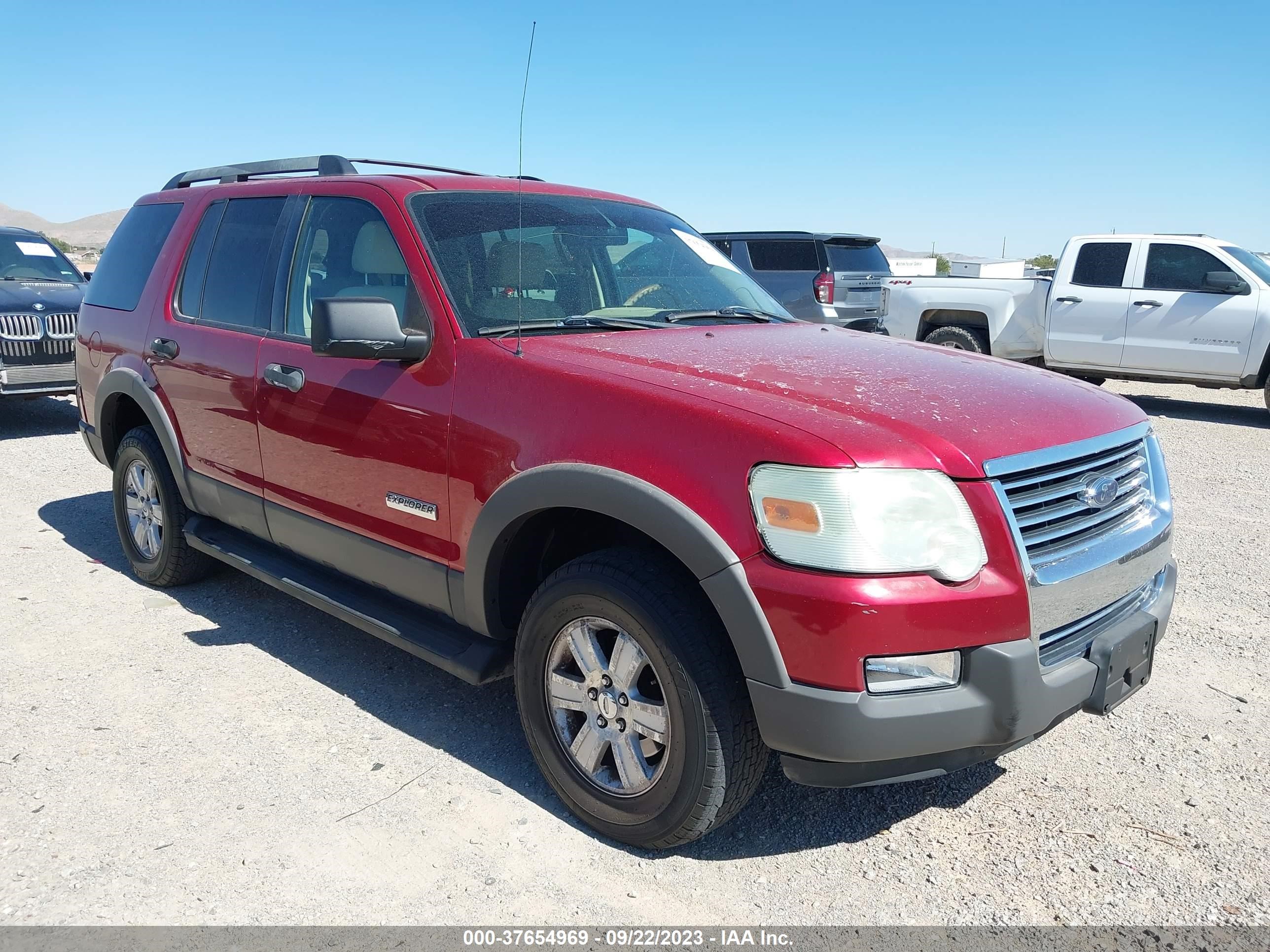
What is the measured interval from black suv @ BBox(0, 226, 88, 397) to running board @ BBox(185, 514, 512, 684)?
17.0 ft

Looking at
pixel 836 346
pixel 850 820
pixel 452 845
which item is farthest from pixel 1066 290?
pixel 452 845

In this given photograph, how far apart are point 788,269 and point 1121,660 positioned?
1076cm

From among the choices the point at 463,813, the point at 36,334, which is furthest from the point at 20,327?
the point at 463,813

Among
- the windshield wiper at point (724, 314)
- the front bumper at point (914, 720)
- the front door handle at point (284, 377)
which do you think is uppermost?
the windshield wiper at point (724, 314)

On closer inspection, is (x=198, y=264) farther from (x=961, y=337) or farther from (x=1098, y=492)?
(x=961, y=337)

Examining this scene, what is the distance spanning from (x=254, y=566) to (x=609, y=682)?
2.00 m

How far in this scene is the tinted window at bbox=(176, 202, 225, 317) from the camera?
4422mm

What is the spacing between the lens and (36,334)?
8.91 meters

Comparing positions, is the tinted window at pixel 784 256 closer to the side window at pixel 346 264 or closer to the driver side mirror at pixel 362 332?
the side window at pixel 346 264

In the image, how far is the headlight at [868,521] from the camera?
7.53 ft

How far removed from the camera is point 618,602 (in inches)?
104

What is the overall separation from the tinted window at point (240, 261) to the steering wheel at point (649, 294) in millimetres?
1546

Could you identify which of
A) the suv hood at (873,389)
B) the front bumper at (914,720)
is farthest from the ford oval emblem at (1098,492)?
the front bumper at (914,720)

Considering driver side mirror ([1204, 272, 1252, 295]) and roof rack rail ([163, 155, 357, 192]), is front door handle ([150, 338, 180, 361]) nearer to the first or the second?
roof rack rail ([163, 155, 357, 192])
